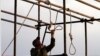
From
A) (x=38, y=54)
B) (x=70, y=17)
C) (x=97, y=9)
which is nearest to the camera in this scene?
(x=38, y=54)

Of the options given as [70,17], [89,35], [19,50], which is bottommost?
[19,50]

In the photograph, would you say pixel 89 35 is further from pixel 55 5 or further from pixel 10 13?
pixel 10 13

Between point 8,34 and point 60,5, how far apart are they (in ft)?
4.82

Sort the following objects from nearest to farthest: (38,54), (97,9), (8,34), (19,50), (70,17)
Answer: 1. (38,54)
2. (97,9)
3. (70,17)
4. (8,34)
5. (19,50)

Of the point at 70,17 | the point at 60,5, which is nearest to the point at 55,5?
the point at 60,5

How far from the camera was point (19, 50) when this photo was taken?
6.30m

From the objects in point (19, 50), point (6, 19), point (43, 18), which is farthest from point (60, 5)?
point (19, 50)

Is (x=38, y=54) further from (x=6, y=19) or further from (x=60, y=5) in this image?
(x=6, y=19)

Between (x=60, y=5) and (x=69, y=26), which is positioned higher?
(x=60, y=5)

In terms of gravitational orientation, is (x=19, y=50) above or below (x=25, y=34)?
below

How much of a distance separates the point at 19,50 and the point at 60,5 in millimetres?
1747

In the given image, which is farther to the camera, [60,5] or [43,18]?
[43,18]

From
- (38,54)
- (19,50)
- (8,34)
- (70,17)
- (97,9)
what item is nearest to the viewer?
(38,54)

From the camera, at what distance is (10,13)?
548cm
